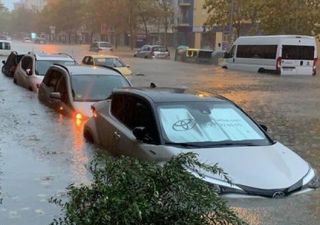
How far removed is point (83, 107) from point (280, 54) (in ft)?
72.8

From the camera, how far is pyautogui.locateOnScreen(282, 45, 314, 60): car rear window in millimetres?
32781

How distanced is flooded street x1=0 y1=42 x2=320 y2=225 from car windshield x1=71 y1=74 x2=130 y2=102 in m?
0.65

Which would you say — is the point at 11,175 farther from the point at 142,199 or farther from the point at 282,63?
the point at 282,63

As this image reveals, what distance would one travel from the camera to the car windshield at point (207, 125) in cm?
702

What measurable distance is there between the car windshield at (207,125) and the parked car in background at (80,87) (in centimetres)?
493

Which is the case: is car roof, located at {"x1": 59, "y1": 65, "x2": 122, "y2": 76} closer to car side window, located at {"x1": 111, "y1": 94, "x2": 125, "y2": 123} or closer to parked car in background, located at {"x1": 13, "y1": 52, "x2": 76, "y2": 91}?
car side window, located at {"x1": 111, "y1": 94, "x2": 125, "y2": 123}

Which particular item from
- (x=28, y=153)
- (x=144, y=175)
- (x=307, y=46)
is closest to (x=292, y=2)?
(x=307, y=46)

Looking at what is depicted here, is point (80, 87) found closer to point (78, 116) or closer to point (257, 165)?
point (78, 116)

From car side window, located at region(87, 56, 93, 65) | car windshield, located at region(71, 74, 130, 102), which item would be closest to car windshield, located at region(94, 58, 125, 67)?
car side window, located at region(87, 56, 93, 65)

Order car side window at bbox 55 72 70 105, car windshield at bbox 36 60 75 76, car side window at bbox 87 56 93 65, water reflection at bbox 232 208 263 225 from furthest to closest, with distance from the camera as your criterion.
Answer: car side window at bbox 87 56 93 65
car windshield at bbox 36 60 75 76
car side window at bbox 55 72 70 105
water reflection at bbox 232 208 263 225

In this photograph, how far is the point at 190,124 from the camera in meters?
7.27

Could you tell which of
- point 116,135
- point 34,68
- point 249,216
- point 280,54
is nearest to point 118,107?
point 116,135

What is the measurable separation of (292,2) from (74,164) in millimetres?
38361

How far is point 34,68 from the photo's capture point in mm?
20031
